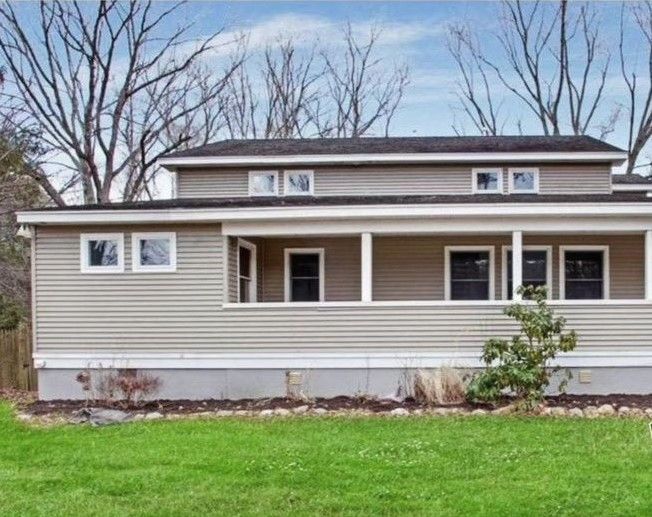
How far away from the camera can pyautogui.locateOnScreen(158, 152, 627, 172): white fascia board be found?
1540 cm

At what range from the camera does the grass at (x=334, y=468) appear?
18.8ft

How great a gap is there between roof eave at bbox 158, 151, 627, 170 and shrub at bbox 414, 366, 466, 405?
Answer: 6.05 meters

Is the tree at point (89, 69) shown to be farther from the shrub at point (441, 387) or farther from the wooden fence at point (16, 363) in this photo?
the shrub at point (441, 387)

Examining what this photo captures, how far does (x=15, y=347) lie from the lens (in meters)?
13.6

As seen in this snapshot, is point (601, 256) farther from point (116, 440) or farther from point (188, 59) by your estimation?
point (188, 59)

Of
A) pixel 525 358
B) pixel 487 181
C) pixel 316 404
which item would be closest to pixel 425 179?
pixel 487 181

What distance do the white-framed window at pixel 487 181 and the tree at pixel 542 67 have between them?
15.5 meters

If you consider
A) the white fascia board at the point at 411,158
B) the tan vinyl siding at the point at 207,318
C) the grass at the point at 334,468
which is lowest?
the grass at the point at 334,468

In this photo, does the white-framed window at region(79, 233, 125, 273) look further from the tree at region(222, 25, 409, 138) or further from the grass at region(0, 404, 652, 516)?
the tree at region(222, 25, 409, 138)

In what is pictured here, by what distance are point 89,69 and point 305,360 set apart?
17.4 m

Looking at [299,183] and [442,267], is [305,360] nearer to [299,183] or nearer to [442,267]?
[442,267]

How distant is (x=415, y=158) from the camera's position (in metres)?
15.5

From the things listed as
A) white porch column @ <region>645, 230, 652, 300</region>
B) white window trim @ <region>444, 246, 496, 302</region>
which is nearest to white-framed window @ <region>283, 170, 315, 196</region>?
white window trim @ <region>444, 246, 496, 302</region>

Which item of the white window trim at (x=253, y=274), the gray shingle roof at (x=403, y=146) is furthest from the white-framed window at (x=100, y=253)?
the gray shingle roof at (x=403, y=146)
